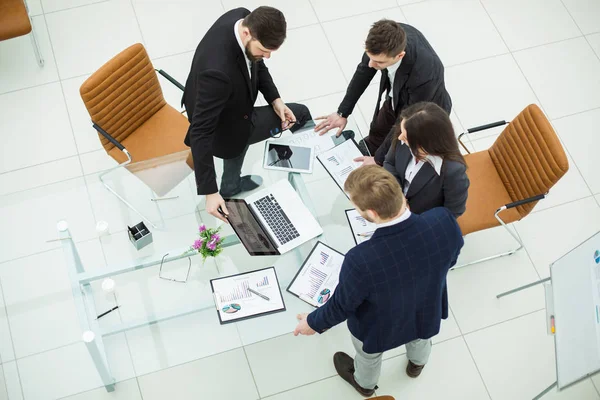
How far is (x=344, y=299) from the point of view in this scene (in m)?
2.39

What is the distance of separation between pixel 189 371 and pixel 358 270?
1.67 metres

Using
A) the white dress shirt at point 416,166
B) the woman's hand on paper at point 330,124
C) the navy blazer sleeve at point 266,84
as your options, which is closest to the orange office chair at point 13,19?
the navy blazer sleeve at point 266,84

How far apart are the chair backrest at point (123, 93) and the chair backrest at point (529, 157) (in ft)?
7.25

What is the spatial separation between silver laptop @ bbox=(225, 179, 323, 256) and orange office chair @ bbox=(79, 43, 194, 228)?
0.48 m

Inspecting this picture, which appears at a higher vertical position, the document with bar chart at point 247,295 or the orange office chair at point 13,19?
the orange office chair at point 13,19

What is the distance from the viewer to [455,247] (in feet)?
7.93

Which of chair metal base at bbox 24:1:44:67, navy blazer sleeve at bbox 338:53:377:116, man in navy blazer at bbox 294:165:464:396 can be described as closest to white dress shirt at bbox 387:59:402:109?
navy blazer sleeve at bbox 338:53:377:116

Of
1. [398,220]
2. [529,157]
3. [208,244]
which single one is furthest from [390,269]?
[529,157]

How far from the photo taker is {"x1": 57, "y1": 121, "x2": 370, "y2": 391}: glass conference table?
2.90 metres

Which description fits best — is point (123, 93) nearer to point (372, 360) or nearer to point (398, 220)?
point (398, 220)

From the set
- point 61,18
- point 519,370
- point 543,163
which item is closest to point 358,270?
point 543,163

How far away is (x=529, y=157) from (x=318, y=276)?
4.74 feet

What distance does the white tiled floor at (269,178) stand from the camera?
3.30 meters

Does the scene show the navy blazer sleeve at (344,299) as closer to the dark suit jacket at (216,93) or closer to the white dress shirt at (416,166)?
the white dress shirt at (416,166)
